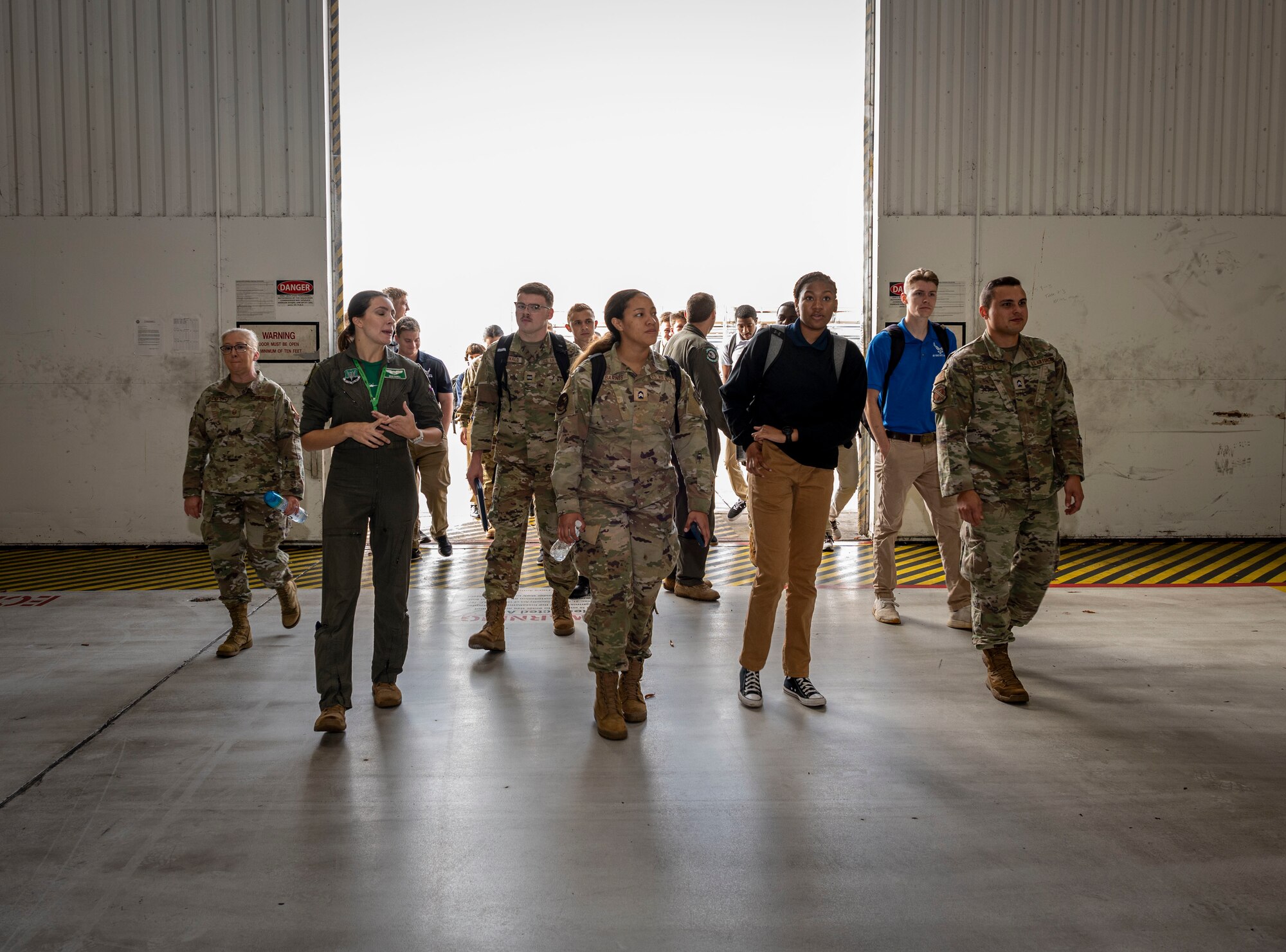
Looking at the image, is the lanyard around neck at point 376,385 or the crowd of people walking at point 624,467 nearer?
the crowd of people walking at point 624,467

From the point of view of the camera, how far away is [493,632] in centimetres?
553

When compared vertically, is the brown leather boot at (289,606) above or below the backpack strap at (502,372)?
below

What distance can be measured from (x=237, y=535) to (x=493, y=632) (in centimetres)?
149

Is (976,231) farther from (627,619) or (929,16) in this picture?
(627,619)

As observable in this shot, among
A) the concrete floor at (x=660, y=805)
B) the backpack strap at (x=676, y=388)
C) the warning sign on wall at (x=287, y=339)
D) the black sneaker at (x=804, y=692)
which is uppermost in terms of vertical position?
the warning sign on wall at (x=287, y=339)

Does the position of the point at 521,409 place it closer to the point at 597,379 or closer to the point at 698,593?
the point at 597,379

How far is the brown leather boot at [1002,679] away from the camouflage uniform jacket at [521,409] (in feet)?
8.03

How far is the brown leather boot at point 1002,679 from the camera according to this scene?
4566 millimetres

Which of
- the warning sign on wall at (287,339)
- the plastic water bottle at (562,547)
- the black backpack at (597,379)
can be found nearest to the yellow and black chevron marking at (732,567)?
the warning sign on wall at (287,339)

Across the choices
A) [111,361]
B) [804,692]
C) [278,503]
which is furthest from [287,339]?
[804,692]

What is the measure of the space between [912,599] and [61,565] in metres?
6.71

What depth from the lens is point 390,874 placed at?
303 cm

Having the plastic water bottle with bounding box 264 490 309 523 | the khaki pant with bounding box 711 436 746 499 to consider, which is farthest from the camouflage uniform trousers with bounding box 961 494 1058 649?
the khaki pant with bounding box 711 436 746 499

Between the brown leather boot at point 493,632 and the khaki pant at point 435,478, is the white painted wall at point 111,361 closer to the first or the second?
the khaki pant at point 435,478
